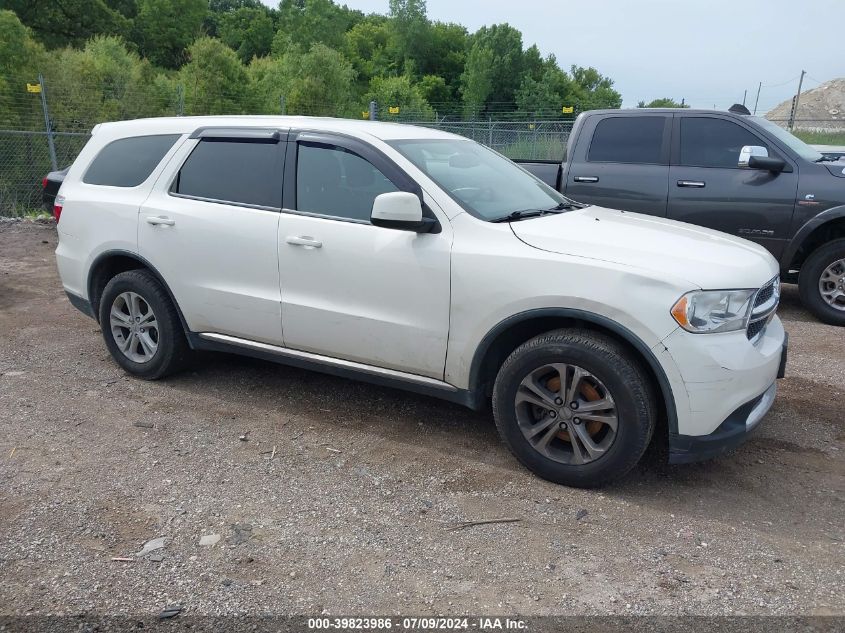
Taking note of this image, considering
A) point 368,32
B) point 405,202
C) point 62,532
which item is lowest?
point 62,532

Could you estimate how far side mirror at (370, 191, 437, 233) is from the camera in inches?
142

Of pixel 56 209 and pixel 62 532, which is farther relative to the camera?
pixel 56 209

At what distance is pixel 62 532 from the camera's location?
10.3ft

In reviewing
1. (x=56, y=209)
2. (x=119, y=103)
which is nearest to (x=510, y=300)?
(x=56, y=209)

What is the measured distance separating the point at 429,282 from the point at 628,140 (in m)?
4.39

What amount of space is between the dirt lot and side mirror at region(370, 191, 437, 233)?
1.29 meters

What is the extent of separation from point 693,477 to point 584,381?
88 centimetres

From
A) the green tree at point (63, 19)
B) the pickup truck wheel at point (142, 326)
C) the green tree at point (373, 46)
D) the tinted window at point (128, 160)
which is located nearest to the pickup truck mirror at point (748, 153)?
the tinted window at point (128, 160)

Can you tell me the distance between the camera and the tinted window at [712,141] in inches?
268

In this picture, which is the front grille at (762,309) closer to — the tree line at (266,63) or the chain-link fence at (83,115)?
the chain-link fence at (83,115)

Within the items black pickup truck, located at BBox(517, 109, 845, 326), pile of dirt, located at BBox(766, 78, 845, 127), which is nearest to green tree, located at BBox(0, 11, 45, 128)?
black pickup truck, located at BBox(517, 109, 845, 326)

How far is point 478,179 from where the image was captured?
166 inches

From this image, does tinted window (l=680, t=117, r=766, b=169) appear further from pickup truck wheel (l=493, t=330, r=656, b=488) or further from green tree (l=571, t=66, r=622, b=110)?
green tree (l=571, t=66, r=622, b=110)

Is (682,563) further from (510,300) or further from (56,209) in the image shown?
(56,209)
